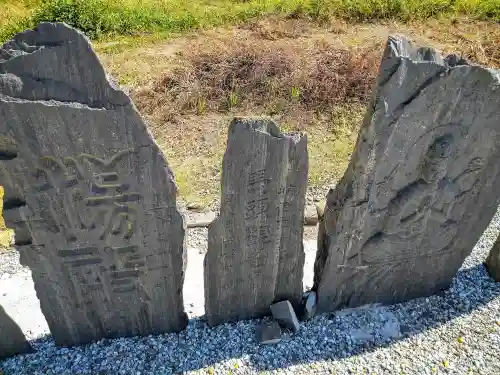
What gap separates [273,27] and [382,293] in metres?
7.16

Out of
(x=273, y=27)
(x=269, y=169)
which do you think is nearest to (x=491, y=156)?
(x=269, y=169)

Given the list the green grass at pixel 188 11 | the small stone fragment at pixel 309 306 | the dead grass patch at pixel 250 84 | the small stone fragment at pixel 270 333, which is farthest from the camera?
the green grass at pixel 188 11

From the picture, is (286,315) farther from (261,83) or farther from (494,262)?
(261,83)

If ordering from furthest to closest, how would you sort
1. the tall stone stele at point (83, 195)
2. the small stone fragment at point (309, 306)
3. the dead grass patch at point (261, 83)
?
the dead grass patch at point (261, 83)
the small stone fragment at point (309, 306)
the tall stone stele at point (83, 195)

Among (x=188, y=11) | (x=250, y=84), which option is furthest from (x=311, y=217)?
(x=188, y=11)

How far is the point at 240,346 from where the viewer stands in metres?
3.76

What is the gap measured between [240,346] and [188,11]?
29.1ft

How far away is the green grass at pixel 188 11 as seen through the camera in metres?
9.55

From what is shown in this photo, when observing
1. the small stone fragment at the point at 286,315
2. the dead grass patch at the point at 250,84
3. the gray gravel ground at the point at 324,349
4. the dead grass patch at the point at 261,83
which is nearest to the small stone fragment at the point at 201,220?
the dead grass patch at the point at 250,84

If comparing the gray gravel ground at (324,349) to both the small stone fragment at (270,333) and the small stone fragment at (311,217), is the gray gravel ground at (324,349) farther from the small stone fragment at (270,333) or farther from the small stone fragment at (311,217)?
the small stone fragment at (311,217)

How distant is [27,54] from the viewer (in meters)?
2.43

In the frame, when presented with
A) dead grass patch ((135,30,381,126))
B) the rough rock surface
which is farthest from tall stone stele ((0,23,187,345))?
dead grass patch ((135,30,381,126))

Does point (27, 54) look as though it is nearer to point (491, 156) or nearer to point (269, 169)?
point (269, 169)

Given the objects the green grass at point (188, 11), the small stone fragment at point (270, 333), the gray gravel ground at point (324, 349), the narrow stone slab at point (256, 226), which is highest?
the green grass at point (188, 11)
